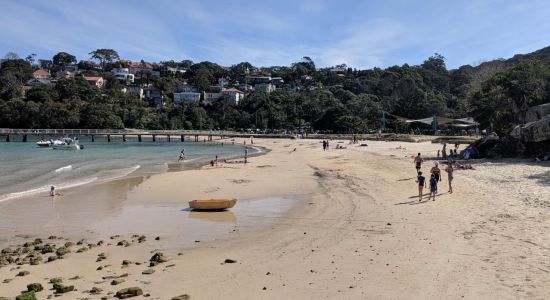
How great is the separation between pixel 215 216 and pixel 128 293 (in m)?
8.21

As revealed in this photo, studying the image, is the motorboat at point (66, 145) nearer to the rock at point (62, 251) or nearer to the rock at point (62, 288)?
the rock at point (62, 251)

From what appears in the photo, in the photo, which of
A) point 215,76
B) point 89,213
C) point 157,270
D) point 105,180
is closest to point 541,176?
point 157,270

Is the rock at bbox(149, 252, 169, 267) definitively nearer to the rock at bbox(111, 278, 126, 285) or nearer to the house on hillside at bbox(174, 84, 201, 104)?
the rock at bbox(111, 278, 126, 285)

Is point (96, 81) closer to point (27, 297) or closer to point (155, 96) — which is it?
point (155, 96)

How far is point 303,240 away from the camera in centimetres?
1206

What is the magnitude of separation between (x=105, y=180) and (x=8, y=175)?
329 inches

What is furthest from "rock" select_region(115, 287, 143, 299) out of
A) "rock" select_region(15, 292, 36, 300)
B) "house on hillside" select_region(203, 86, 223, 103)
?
"house on hillside" select_region(203, 86, 223, 103)

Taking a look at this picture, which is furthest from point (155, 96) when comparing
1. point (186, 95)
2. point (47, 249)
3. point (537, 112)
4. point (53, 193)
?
point (47, 249)

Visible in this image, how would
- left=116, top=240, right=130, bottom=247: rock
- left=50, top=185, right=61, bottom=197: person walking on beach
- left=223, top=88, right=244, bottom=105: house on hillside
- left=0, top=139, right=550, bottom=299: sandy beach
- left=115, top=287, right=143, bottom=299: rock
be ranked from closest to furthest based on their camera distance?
left=115, top=287, right=143, bottom=299: rock → left=0, top=139, right=550, bottom=299: sandy beach → left=116, top=240, right=130, bottom=247: rock → left=50, top=185, right=61, bottom=197: person walking on beach → left=223, top=88, right=244, bottom=105: house on hillside

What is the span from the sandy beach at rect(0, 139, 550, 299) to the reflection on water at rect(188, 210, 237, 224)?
0.04 m

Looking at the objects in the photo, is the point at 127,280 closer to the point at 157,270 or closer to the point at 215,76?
the point at 157,270

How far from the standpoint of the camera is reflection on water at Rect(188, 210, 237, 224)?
51.5 feet

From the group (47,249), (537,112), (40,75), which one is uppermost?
(40,75)

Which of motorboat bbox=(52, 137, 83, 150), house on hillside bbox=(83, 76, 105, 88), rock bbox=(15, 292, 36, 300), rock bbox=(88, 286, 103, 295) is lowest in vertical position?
rock bbox=(88, 286, 103, 295)
